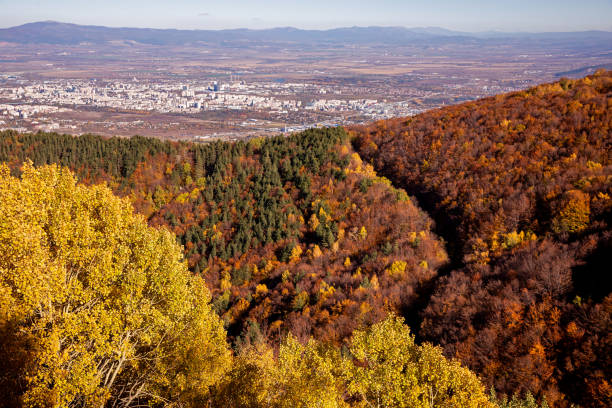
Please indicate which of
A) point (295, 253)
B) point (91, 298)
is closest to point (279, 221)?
point (295, 253)

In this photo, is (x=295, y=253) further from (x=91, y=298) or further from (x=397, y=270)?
(x=91, y=298)

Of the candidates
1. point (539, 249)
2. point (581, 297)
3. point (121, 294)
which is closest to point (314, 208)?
point (539, 249)

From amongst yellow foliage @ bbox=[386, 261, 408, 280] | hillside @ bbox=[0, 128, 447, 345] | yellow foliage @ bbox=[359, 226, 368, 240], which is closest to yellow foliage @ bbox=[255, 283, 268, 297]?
hillside @ bbox=[0, 128, 447, 345]

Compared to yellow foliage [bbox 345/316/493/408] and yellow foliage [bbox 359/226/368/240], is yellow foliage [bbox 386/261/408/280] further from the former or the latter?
yellow foliage [bbox 345/316/493/408]

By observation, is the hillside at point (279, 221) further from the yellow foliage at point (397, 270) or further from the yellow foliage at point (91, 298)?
the yellow foliage at point (91, 298)

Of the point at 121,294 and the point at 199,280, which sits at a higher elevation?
the point at 121,294

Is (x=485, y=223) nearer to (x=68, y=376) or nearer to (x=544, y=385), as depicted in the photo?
(x=544, y=385)

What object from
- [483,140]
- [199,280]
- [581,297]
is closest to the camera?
[199,280]
